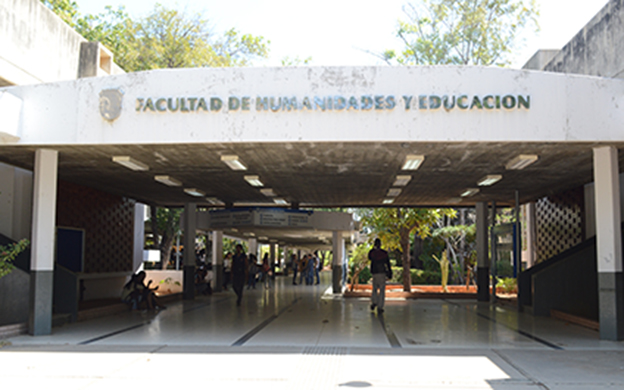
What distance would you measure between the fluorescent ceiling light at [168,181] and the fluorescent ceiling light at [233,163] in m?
2.21

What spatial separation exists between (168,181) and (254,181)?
2.03 meters

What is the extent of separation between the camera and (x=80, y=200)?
48.5 feet

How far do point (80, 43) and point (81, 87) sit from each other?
7.52m

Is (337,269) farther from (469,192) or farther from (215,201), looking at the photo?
(469,192)

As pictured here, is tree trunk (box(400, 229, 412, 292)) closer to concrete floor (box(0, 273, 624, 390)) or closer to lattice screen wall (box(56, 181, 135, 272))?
concrete floor (box(0, 273, 624, 390))

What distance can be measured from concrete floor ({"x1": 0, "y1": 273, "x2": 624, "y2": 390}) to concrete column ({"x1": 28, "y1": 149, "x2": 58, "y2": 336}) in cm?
37

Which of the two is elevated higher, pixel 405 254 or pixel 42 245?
pixel 42 245

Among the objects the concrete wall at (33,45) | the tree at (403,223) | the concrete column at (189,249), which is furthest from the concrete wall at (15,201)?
the tree at (403,223)

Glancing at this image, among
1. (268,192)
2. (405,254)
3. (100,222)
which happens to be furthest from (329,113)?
(405,254)

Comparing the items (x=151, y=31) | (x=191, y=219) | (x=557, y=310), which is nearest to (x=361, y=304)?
(x=557, y=310)

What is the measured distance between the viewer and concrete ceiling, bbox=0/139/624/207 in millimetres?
9430

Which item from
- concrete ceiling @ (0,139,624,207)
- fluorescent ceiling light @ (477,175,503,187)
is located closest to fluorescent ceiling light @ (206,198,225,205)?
concrete ceiling @ (0,139,624,207)

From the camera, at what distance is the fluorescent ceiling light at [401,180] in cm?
1266

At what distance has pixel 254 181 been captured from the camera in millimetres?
13031
